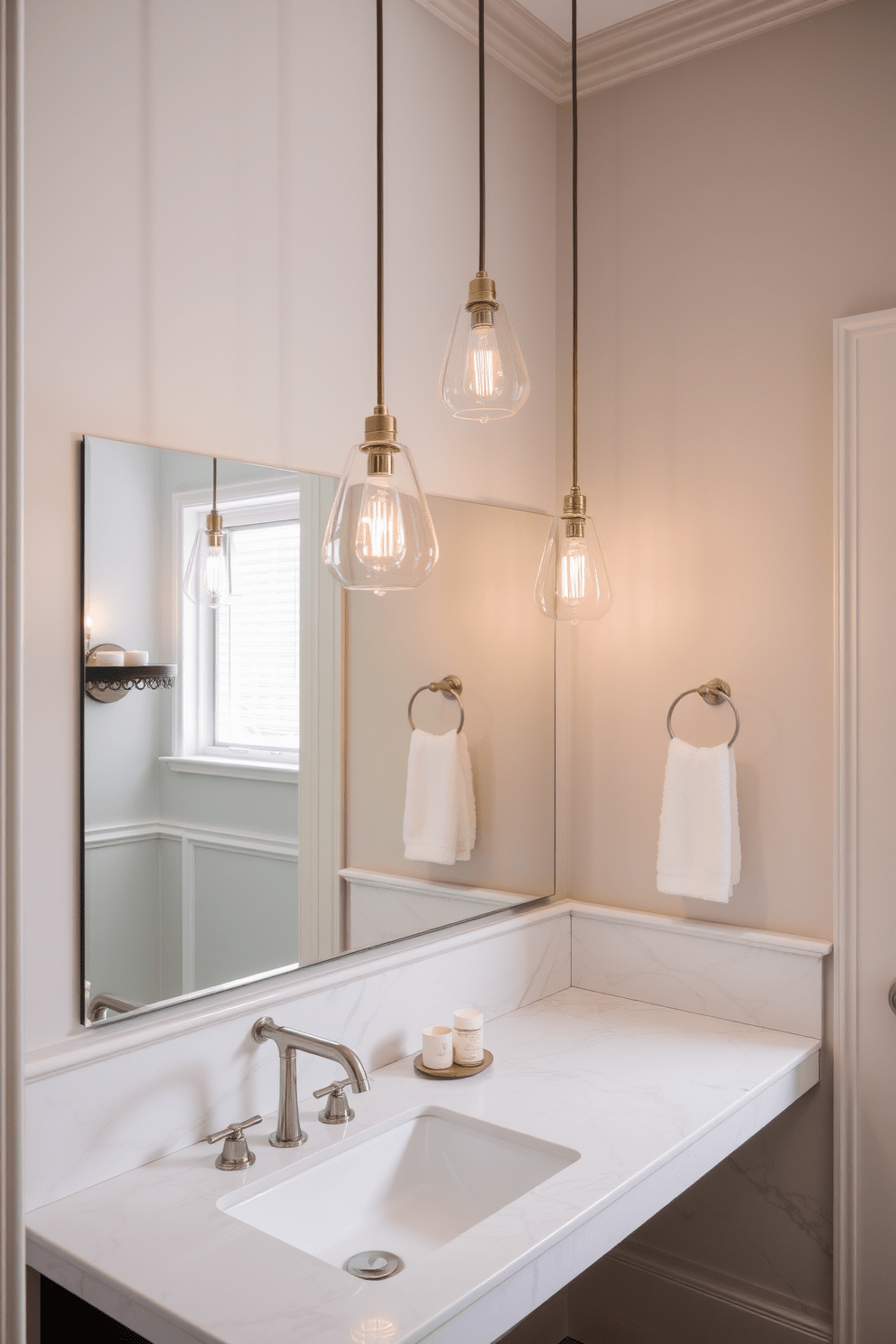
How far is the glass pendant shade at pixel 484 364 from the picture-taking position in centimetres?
125

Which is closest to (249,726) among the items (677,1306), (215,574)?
(215,574)

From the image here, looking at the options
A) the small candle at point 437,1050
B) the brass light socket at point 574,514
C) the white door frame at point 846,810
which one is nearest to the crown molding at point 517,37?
the white door frame at point 846,810

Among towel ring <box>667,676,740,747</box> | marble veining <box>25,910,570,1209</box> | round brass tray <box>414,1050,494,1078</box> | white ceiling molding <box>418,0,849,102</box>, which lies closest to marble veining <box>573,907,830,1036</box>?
marble veining <box>25,910,570,1209</box>

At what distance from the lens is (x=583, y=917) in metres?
2.26

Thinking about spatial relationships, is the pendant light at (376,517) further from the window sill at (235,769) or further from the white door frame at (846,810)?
the white door frame at (846,810)

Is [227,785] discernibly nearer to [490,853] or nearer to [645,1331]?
[490,853]

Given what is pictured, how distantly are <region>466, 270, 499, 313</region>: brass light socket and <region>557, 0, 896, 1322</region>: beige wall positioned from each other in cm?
99

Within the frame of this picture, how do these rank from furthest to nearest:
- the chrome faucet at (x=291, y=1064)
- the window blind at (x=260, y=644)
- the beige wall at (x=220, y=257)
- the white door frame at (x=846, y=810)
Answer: the white door frame at (x=846, y=810), the window blind at (x=260, y=644), the chrome faucet at (x=291, y=1064), the beige wall at (x=220, y=257)

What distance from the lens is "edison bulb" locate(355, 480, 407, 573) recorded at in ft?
3.82

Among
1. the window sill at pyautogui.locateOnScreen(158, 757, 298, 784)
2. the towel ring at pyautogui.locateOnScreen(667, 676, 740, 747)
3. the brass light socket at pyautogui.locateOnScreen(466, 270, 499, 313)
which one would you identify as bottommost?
the window sill at pyautogui.locateOnScreen(158, 757, 298, 784)

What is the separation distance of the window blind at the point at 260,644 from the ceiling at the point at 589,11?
1282 mm

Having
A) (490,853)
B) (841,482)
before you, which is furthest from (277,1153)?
(841,482)

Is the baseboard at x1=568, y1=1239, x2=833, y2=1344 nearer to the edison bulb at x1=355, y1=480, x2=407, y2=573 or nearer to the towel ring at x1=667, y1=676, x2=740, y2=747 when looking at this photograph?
the towel ring at x1=667, y1=676, x2=740, y2=747

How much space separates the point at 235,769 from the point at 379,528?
1.90ft
